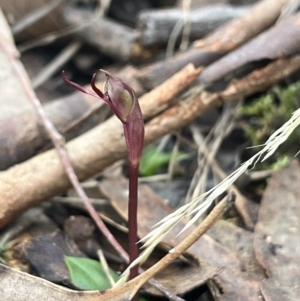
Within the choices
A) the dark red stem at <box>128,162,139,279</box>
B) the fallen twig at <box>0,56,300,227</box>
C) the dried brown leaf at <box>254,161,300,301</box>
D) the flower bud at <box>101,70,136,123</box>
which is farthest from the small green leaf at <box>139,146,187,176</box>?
the flower bud at <box>101,70,136,123</box>

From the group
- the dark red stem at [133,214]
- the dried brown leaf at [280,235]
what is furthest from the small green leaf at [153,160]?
the dark red stem at [133,214]

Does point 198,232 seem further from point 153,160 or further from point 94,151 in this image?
point 153,160

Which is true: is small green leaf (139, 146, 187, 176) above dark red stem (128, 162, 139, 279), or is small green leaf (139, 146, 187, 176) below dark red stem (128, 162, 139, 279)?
below

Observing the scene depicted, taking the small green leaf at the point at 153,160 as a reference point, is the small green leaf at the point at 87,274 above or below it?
above

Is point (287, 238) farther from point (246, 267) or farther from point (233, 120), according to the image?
point (233, 120)

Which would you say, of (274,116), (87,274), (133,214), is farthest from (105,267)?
(274,116)

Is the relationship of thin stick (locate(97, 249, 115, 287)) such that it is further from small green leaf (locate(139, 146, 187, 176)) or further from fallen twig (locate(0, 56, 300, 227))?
small green leaf (locate(139, 146, 187, 176))

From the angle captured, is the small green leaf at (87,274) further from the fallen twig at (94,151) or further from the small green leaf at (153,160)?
the small green leaf at (153,160)
